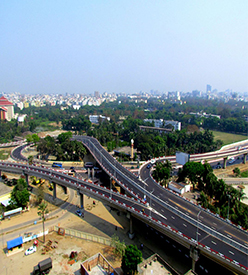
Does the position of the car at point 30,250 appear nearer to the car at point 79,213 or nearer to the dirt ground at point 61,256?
the dirt ground at point 61,256

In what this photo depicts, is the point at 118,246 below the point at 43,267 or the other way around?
the other way around

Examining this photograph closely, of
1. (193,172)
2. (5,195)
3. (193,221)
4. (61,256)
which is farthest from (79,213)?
(193,172)

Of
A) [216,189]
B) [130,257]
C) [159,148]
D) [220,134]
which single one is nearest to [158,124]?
[220,134]

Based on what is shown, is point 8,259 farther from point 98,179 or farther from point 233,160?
point 233,160

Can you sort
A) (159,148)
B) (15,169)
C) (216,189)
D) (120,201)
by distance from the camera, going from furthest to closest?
(159,148) < (15,169) < (216,189) < (120,201)

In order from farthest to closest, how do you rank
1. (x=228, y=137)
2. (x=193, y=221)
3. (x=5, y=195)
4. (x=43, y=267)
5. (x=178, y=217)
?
(x=228, y=137) → (x=5, y=195) → (x=178, y=217) → (x=193, y=221) → (x=43, y=267)

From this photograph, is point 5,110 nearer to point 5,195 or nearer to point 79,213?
point 5,195

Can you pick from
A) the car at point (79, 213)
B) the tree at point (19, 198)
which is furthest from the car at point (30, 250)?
the tree at point (19, 198)

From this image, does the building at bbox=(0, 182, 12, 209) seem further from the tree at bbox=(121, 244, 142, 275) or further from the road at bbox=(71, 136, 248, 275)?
the tree at bbox=(121, 244, 142, 275)
